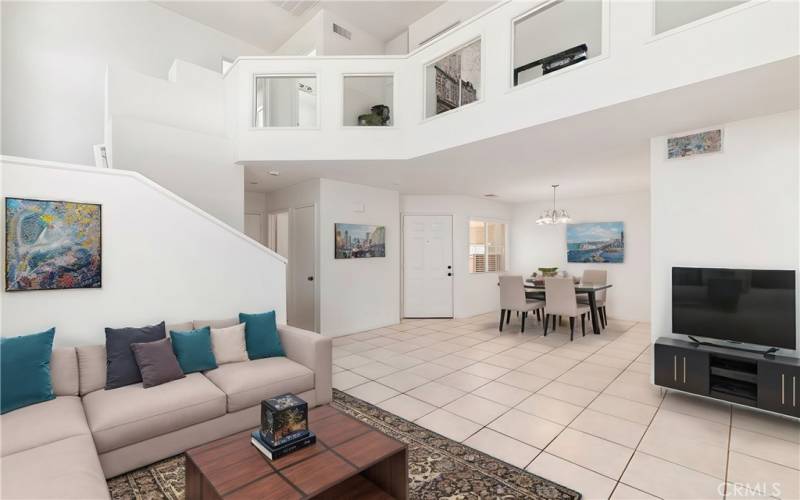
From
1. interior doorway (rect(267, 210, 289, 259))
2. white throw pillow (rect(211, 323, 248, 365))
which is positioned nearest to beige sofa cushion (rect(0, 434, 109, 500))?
white throw pillow (rect(211, 323, 248, 365))

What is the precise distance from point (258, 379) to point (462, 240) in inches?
217

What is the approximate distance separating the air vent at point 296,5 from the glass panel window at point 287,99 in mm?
2030

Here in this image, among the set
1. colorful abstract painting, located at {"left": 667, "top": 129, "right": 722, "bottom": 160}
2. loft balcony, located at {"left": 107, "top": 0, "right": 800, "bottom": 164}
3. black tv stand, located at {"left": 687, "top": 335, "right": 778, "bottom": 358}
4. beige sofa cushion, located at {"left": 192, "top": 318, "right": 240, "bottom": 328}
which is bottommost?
black tv stand, located at {"left": 687, "top": 335, "right": 778, "bottom": 358}

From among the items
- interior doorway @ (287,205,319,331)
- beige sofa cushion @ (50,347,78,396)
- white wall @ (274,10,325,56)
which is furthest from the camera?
white wall @ (274,10,325,56)

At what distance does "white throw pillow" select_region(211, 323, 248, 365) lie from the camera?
312cm

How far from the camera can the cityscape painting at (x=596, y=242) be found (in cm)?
714

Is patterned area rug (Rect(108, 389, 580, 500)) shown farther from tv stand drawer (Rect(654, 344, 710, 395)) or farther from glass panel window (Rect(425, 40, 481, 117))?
glass panel window (Rect(425, 40, 481, 117))

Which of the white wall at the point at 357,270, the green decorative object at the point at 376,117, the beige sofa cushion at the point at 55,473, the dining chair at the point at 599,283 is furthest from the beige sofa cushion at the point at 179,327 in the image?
the dining chair at the point at 599,283

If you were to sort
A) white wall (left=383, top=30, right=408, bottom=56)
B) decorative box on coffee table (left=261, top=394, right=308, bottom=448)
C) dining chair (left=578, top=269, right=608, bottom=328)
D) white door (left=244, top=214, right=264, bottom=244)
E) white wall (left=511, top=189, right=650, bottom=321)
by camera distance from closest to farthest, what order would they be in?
decorative box on coffee table (left=261, top=394, right=308, bottom=448), dining chair (left=578, top=269, right=608, bottom=328), white wall (left=383, top=30, right=408, bottom=56), white wall (left=511, top=189, right=650, bottom=321), white door (left=244, top=214, right=264, bottom=244)

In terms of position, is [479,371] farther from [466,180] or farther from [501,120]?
[466,180]

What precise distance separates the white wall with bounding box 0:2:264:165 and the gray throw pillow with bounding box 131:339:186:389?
375 centimetres

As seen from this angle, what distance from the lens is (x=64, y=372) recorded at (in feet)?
8.19

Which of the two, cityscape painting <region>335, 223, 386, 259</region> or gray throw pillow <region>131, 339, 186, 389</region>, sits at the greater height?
cityscape painting <region>335, 223, 386, 259</region>

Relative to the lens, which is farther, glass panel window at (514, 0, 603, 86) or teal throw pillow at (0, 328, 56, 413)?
glass panel window at (514, 0, 603, 86)
